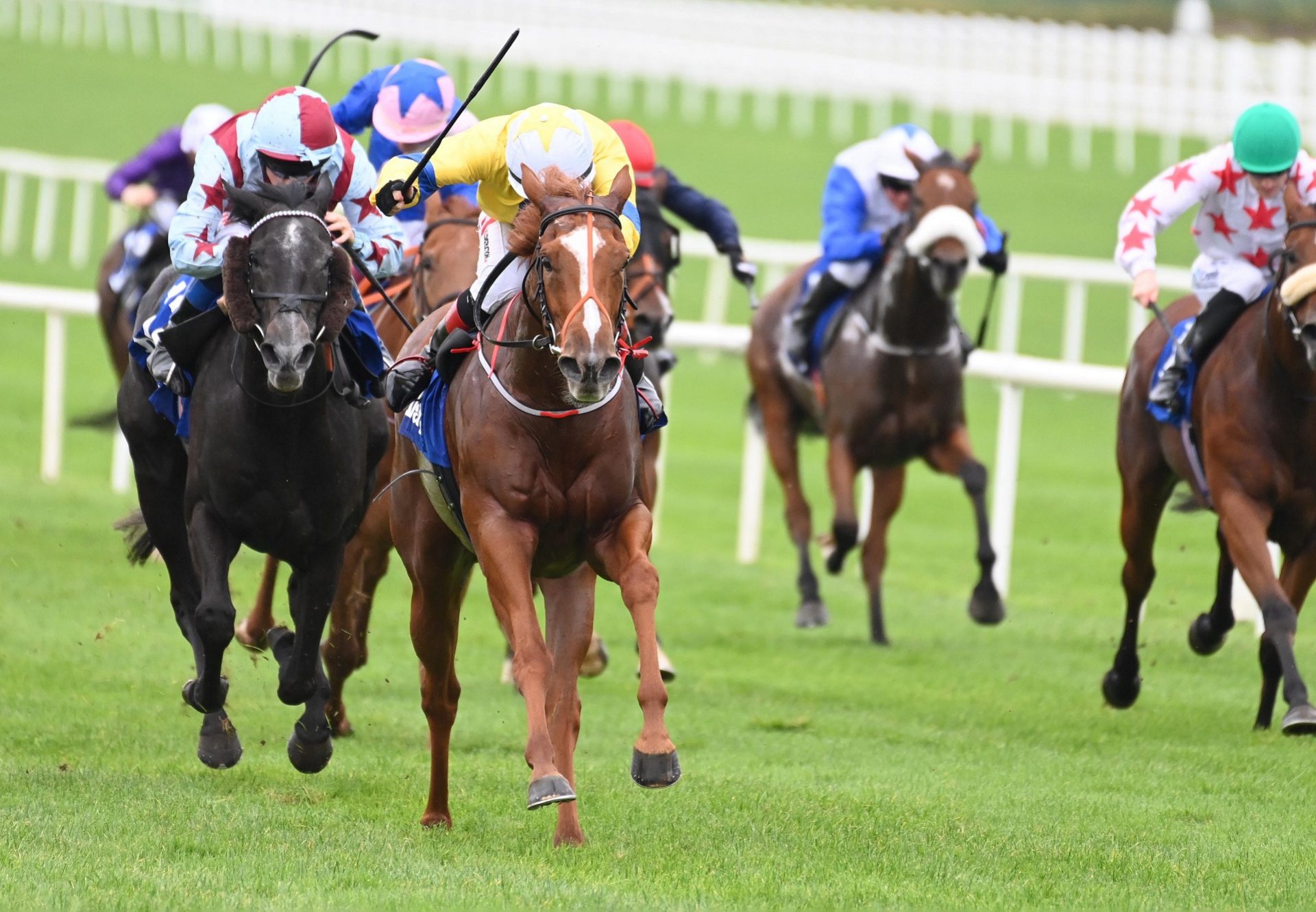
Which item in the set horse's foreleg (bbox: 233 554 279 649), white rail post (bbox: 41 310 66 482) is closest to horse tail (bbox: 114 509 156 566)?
horse's foreleg (bbox: 233 554 279 649)

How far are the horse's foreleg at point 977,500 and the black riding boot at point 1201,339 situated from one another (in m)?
1.71

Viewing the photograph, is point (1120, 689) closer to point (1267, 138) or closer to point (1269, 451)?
point (1269, 451)

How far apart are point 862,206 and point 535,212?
5.04 m

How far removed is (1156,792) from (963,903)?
1.76m

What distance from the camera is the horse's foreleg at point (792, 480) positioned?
33.1 feet

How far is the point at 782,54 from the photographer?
3161cm

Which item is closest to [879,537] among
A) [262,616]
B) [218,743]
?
[262,616]

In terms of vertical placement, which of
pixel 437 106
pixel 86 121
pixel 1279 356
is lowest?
pixel 86 121

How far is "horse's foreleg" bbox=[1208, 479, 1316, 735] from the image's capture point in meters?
6.45

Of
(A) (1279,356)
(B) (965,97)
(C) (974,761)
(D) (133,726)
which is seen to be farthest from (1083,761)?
(B) (965,97)

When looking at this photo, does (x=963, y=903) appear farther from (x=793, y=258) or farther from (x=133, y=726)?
(x=793, y=258)

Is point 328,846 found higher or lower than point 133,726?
higher

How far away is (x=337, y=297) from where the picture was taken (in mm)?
5598

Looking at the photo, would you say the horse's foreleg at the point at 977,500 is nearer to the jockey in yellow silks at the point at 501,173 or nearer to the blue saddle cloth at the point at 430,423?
the jockey in yellow silks at the point at 501,173
